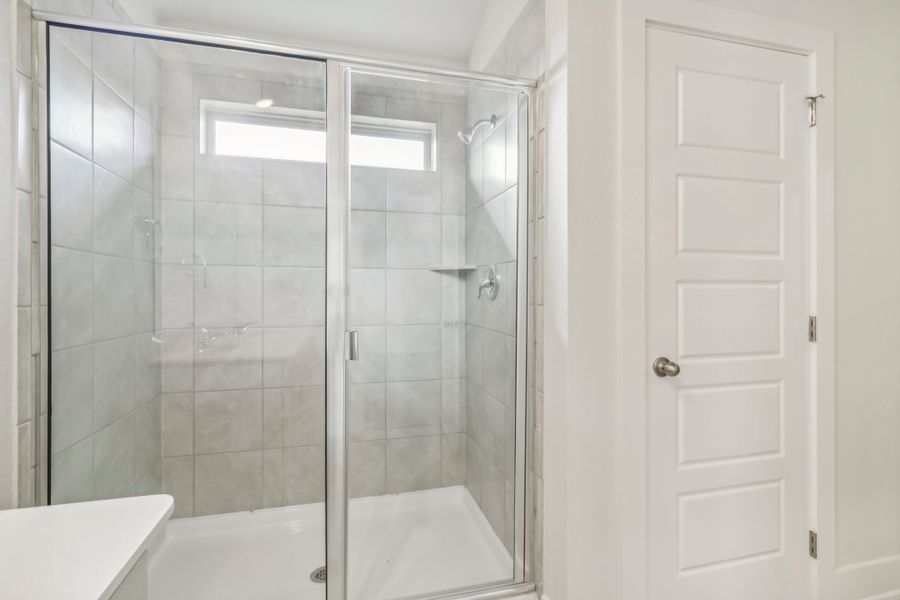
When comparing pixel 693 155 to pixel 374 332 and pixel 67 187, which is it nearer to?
pixel 374 332

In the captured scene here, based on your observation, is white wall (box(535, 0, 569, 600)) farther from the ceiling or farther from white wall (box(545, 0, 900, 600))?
the ceiling

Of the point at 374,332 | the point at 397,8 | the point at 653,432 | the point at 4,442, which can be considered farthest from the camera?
the point at 397,8

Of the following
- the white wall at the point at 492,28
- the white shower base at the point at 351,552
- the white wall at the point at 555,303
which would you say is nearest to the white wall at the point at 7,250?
the white shower base at the point at 351,552

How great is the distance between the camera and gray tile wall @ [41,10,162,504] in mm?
1296

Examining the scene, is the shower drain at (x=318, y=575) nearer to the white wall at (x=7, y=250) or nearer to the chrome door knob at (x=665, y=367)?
the white wall at (x=7, y=250)

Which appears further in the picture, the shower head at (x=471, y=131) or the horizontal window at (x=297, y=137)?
the shower head at (x=471, y=131)

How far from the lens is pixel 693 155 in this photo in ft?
4.75

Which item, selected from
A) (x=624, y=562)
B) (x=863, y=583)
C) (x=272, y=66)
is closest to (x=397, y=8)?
(x=272, y=66)

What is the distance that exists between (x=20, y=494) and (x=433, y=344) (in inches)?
49.6

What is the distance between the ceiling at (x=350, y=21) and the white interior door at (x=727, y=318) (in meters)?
1.22

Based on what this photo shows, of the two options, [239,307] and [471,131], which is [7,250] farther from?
[471,131]

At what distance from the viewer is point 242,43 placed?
53.0 inches

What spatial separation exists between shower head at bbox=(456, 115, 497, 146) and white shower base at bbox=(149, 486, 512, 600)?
136 centimetres

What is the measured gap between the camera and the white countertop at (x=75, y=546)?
67 centimetres
